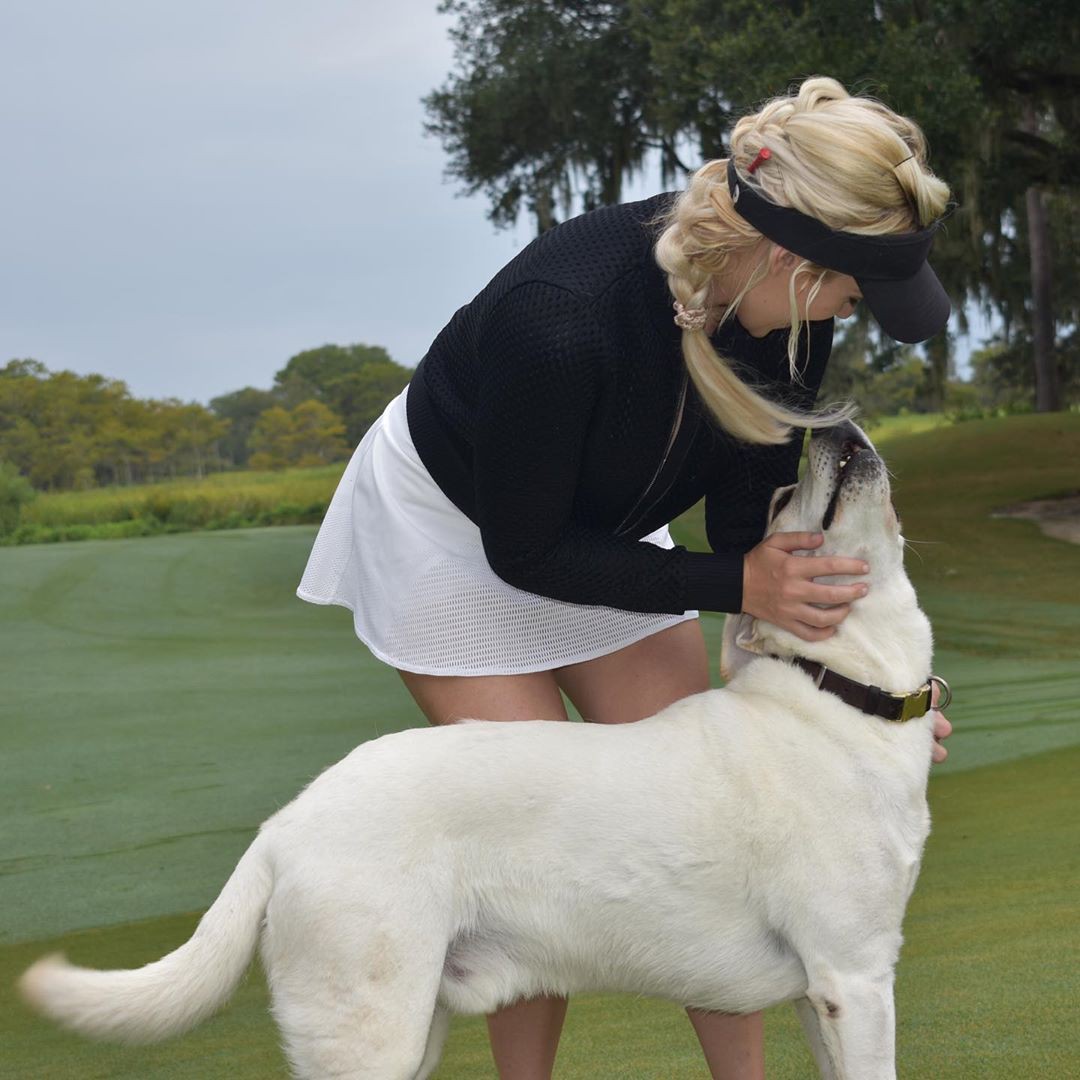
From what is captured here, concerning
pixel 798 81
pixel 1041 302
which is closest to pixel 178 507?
pixel 798 81

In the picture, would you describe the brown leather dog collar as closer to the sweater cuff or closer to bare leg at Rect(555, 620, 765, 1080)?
the sweater cuff

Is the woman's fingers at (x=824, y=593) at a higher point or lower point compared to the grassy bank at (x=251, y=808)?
higher

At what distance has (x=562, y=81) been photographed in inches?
677

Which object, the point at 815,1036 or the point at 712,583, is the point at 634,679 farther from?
the point at 815,1036

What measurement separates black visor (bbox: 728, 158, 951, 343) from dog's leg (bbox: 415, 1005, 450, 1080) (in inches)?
57.9

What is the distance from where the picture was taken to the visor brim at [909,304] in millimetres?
2327

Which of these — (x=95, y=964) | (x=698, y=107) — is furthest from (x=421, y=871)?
(x=698, y=107)

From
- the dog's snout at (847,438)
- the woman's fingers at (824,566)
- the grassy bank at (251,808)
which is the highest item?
the dog's snout at (847,438)

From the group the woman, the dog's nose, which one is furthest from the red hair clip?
the dog's nose

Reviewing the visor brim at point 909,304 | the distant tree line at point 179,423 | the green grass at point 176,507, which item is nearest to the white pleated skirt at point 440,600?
the visor brim at point 909,304

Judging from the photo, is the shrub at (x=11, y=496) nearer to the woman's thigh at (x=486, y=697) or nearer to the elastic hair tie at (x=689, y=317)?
the woman's thigh at (x=486, y=697)

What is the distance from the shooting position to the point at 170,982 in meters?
2.17

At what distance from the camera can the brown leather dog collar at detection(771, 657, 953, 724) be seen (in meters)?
2.42

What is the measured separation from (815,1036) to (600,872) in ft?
2.05
